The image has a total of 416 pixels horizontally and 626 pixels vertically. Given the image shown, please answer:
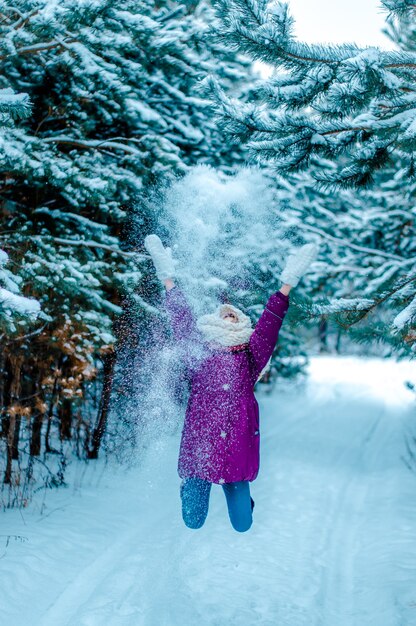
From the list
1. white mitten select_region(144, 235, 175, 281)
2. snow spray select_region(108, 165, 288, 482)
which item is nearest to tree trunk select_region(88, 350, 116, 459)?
snow spray select_region(108, 165, 288, 482)

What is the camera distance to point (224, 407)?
381 centimetres

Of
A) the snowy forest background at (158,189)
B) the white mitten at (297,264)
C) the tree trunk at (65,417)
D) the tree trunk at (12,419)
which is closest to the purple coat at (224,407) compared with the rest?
the white mitten at (297,264)

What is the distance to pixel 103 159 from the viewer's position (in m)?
6.57

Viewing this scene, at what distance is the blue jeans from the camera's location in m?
3.98

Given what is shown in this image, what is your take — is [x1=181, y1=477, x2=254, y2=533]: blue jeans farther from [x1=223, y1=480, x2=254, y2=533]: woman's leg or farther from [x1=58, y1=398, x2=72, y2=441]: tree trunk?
[x1=58, y1=398, x2=72, y2=441]: tree trunk

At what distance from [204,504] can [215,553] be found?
55.6 inches

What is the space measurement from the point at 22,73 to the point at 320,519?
6.32 m

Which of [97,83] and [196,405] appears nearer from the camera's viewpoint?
[196,405]

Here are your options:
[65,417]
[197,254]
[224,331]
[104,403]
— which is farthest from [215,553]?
[197,254]

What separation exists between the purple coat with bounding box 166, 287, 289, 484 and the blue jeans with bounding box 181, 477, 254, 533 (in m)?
0.15

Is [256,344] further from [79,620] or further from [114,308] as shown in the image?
[114,308]

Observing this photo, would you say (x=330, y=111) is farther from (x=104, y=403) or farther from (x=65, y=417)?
(x=65, y=417)

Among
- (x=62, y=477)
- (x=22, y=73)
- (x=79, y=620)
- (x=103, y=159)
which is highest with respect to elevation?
(x=22, y=73)

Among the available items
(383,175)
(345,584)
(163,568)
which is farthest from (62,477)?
(383,175)
